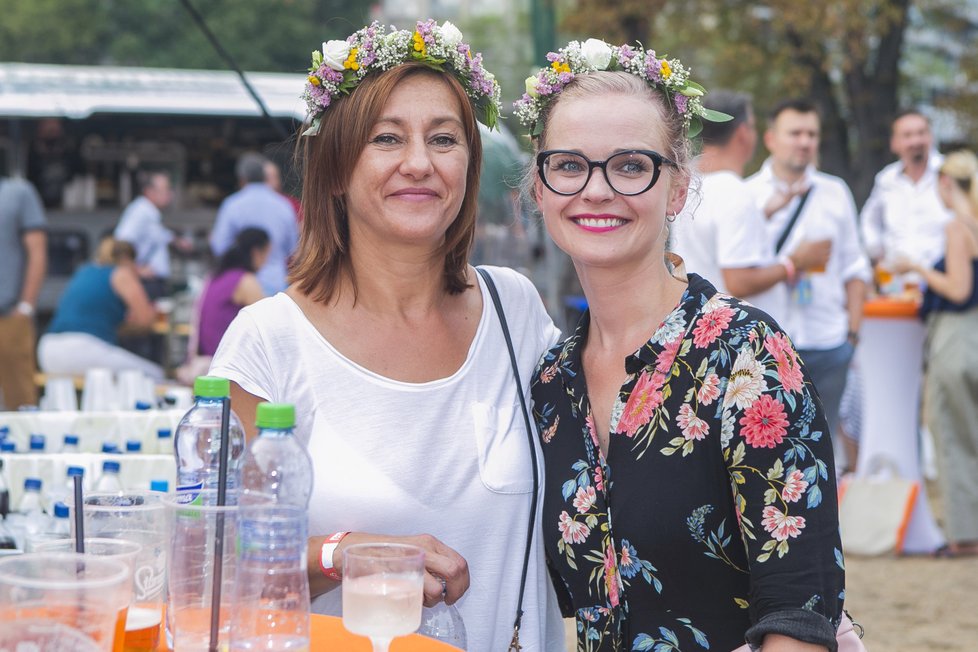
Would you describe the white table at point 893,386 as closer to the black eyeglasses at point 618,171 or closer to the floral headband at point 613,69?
the floral headband at point 613,69

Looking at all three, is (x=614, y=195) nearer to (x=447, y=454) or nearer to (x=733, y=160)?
(x=447, y=454)

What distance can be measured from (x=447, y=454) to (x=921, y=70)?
25808 millimetres

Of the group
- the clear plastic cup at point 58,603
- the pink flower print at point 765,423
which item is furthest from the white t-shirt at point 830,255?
the clear plastic cup at point 58,603

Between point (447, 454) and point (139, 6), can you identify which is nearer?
point (447, 454)

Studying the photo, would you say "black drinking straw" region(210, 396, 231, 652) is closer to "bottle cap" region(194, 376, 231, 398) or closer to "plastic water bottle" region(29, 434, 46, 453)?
"bottle cap" region(194, 376, 231, 398)

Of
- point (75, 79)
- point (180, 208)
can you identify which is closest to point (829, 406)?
point (75, 79)

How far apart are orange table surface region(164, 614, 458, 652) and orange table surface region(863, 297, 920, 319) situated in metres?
5.95

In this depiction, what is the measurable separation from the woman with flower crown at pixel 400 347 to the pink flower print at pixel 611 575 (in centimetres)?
26

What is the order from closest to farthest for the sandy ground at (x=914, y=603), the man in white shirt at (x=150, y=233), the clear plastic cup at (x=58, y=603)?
the clear plastic cup at (x=58, y=603) → the sandy ground at (x=914, y=603) → the man in white shirt at (x=150, y=233)

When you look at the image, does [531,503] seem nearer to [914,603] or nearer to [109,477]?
[109,477]

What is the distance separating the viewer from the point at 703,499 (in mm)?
2117

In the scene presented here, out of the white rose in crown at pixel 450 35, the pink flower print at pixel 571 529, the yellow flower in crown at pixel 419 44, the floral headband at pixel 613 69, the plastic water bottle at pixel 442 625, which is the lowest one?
the plastic water bottle at pixel 442 625

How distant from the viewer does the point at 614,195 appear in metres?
2.27

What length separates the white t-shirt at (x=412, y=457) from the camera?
2371 mm
